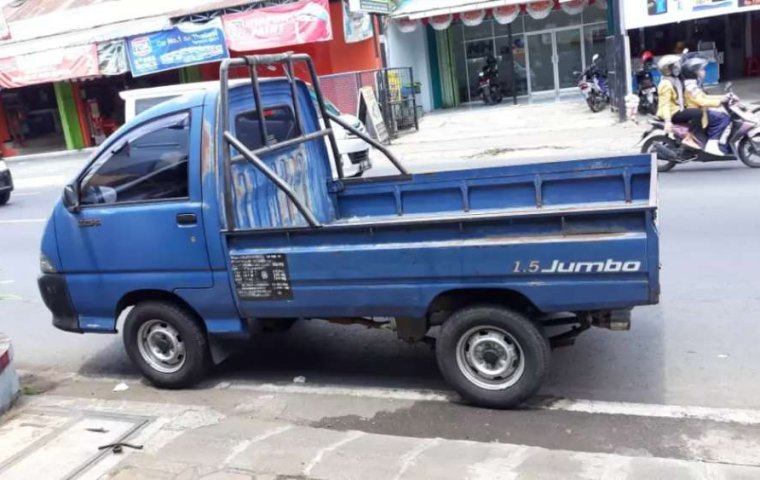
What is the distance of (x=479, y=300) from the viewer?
451 cm

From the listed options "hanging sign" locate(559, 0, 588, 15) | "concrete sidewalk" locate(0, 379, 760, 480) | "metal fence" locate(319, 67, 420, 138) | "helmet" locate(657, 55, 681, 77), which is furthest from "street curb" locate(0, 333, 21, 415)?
"hanging sign" locate(559, 0, 588, 15)

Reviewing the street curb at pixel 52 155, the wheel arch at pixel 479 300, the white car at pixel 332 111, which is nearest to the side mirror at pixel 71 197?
the wheel arch at pixel 479 300

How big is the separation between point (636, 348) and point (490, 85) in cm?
2052

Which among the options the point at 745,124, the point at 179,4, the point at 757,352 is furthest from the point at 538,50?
the point at 757,352

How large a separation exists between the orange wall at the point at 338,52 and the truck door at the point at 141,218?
56.9 feet

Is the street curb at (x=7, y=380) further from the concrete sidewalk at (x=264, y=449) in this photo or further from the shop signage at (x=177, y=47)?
the shop signage at (x=177, y=47)

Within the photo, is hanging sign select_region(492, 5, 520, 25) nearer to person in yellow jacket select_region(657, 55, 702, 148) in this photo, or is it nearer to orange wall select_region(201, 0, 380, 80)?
orange wall select_region(201, 0, 380, 80)

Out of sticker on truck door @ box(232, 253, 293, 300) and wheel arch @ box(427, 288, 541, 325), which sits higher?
sticker on truck door @ box(232, 253, 293, 300)

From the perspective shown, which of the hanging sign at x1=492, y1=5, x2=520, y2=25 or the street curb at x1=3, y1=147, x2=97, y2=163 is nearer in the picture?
the hanging sign at x1=492, y1=5, x2=520, y2=25

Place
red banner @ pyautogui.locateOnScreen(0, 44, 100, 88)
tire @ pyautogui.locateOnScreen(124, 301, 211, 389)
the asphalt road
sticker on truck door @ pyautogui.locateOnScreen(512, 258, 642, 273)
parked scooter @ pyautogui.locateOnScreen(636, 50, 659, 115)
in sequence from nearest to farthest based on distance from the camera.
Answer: sticker on truck door @ pyautogui.locateOnScreen(512, 258, 642, 273) → the asphalt road → tire @ pyautogui.locateOnScreen(124, 301, 211, 389) → parked scooter @ pyautogui.locateOnScreen(636, 50, 659, 115) → red banner @ pyautogui.locateOnScreen(0, 44, 100, 88)

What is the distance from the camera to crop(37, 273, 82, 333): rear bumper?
5461mm

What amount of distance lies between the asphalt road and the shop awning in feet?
48.0

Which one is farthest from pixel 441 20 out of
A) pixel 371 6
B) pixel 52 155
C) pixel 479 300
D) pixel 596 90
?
pixel 479 300

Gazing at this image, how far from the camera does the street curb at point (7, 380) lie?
4.98m
